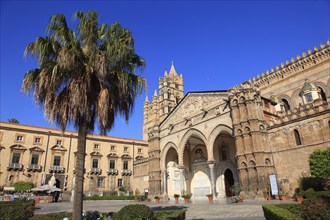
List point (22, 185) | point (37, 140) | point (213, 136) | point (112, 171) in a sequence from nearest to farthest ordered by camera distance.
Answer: point (213, 136), point (22, 185), point (37, 140), point (112, 171)

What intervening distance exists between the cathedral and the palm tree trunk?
16826mm

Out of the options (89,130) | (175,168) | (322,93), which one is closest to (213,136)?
(175,168)

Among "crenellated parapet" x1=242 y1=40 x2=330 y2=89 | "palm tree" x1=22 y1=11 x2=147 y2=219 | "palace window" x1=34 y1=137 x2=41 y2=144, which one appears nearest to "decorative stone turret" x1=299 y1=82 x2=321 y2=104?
"crenellated parapet" x1=242 y1=40 x2=330 y2=89

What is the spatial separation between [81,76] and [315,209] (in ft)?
35.1

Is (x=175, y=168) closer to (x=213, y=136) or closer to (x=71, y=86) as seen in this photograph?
(x=213, y=136)

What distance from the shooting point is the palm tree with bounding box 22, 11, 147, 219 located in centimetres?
1062

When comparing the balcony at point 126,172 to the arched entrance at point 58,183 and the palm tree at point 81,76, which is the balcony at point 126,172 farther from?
the palm tree at point 81,76

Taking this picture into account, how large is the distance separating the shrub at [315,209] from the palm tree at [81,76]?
8.51 m

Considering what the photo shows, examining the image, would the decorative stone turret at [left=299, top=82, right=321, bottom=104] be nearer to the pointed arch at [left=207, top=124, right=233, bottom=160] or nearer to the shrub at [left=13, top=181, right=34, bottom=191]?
the pointed arch at [left=207, top=124, right=233, bottom=160]

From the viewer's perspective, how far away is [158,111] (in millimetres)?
68562

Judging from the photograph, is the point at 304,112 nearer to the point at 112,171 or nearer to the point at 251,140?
the point at 251,140

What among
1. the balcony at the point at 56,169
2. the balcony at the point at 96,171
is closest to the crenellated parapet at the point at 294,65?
the balcony at the point at 96,171

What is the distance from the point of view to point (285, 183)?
75.3ft

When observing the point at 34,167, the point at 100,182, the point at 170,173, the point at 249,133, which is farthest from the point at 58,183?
the point at 249,133
